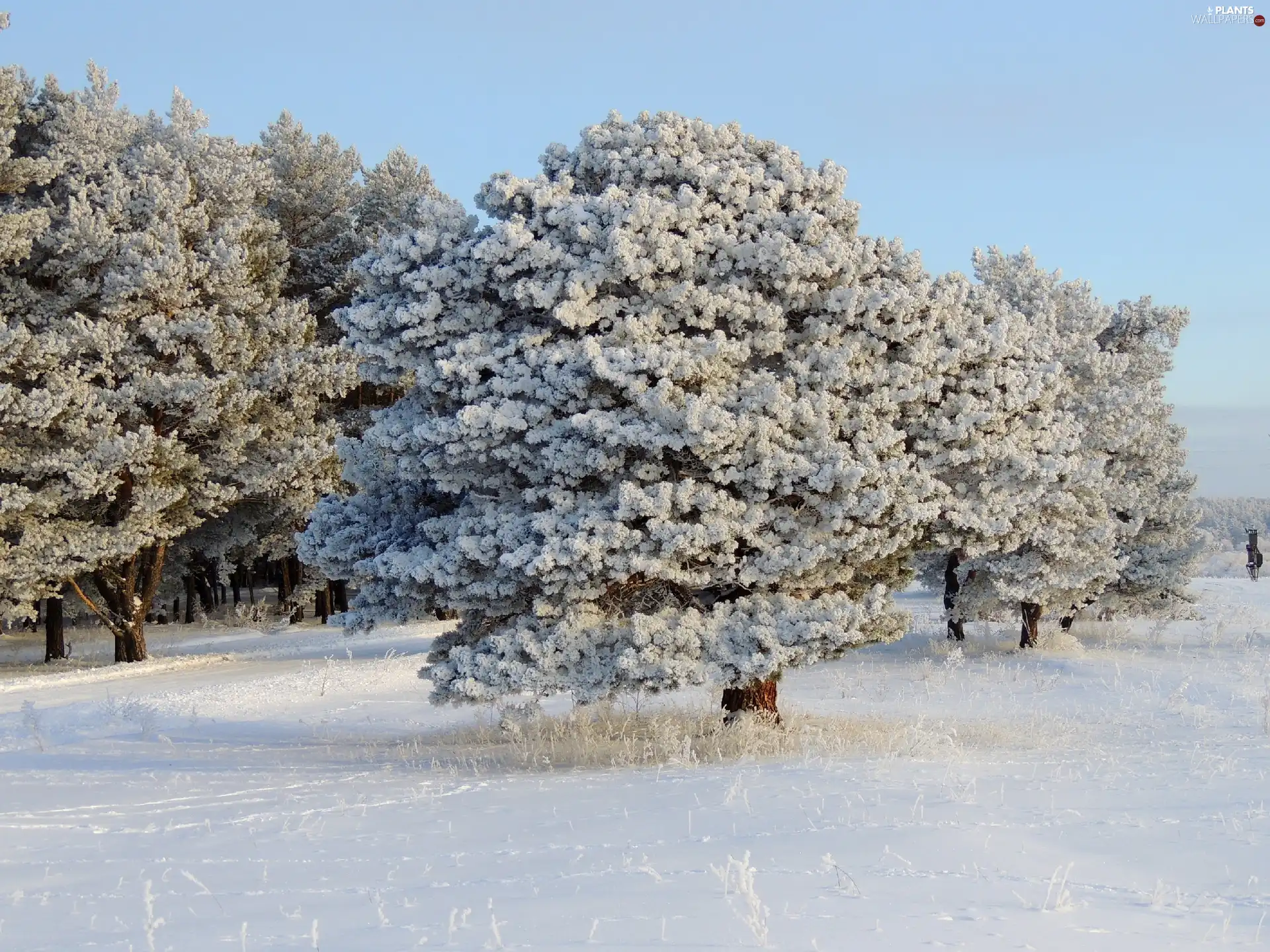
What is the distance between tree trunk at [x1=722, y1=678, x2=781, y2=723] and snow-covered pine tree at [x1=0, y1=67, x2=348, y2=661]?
1658 cm

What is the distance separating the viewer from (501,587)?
35.7ft

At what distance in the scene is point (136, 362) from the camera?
24.9 meters

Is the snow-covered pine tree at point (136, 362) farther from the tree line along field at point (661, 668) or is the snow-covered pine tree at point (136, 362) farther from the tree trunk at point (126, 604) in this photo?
the tree line along field at point (661, 668)

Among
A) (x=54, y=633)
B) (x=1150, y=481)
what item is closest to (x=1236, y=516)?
(x=1150, y=481)

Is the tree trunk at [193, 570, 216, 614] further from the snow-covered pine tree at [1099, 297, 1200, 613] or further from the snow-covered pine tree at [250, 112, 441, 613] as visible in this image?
the snow-covered pine tree at [1099, 297, 1200, 613]

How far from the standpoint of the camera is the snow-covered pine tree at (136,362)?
23344 millimetres

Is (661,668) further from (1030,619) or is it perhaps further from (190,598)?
(190,598)

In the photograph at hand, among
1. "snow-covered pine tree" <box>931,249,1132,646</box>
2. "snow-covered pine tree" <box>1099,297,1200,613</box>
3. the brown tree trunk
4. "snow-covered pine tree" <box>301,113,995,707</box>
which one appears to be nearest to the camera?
"snow-covered pine tree" <box>301,113,995,707</box>

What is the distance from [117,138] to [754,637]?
24.4 meters

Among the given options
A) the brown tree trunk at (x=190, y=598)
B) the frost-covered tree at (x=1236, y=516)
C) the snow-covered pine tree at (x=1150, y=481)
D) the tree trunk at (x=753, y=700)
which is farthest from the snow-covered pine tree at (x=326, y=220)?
the frost-covered tree at (x=1236, y=516)

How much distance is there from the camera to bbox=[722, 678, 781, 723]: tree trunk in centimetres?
1229

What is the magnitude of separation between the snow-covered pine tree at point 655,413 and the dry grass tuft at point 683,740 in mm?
705

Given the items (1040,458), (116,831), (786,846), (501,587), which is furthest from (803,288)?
(116,831)

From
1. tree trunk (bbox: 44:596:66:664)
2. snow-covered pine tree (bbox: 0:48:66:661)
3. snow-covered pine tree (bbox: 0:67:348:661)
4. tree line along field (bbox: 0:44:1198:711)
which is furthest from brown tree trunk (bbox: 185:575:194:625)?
tree line along field (bbox: 0:44:1198:711)
